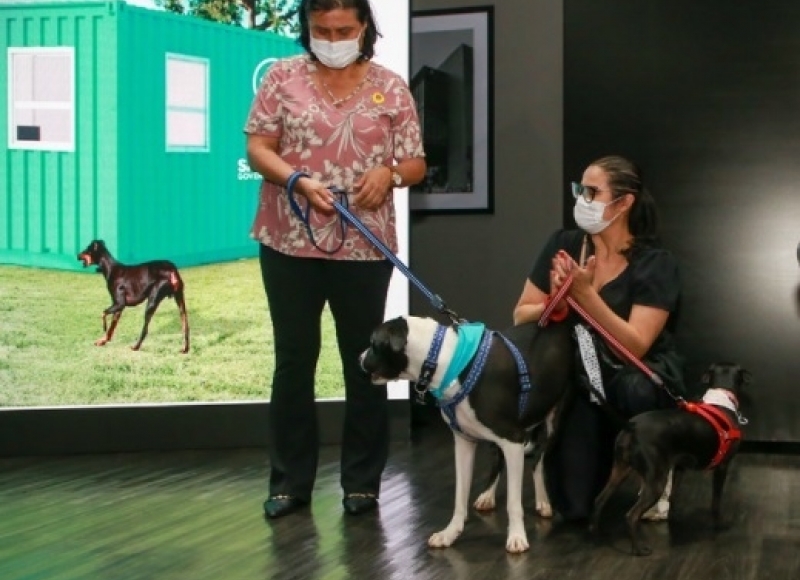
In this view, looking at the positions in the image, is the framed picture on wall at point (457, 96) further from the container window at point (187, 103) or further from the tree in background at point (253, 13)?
the container window at point (187, 103)

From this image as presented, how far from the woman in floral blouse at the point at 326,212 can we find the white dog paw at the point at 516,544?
1.89 ft

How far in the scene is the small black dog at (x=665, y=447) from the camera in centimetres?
302

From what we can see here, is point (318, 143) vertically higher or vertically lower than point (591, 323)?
higher

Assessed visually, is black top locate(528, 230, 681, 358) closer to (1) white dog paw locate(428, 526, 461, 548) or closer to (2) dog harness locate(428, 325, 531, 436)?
(2) dog harness locate(428, 325, 531, 436)

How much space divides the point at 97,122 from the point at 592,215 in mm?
2082

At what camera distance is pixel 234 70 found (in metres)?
4.71

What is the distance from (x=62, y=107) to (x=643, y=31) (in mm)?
2287

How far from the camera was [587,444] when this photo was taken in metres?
3.42

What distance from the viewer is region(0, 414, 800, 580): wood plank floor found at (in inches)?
114

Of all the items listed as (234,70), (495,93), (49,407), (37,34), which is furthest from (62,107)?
(495,93)

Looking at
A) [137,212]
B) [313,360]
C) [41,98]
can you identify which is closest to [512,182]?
[137,212]

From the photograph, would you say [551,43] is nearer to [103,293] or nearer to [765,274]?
[765,274]

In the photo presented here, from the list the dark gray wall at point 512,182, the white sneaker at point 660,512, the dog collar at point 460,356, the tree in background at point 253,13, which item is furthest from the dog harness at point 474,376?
the dark gray wall at point 512,182

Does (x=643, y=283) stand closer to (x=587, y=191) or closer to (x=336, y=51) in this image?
(x=587, y=191)
